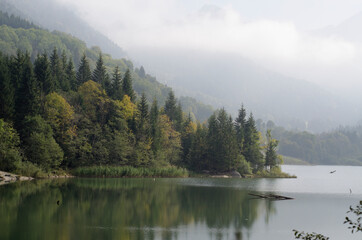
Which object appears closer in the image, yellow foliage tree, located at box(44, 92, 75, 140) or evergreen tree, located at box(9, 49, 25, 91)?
evergreen tree, located at box(9, 49, 25, 91)

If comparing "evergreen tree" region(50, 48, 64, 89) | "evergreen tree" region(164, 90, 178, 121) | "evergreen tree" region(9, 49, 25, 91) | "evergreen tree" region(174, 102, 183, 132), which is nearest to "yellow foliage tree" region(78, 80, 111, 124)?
"evergreen tree" region(50, 48, 64, 89)

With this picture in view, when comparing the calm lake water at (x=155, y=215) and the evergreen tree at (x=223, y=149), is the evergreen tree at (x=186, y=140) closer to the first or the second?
the evergreen tree at (x=223, y=149)

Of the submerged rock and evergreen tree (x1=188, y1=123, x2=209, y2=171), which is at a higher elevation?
evergreen tree (x1=188, y1=123, x2=209, y2=171)

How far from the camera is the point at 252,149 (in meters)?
112

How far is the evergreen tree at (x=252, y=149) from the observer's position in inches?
4385

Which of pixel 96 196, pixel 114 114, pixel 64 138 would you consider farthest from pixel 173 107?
pixel 96 196

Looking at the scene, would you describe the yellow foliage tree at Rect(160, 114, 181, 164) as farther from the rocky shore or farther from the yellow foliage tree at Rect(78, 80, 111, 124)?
the rocky shore

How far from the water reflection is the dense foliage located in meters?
20.4

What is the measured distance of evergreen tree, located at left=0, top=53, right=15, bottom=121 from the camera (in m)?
71.2

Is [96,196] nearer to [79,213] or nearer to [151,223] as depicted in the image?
[79,213]

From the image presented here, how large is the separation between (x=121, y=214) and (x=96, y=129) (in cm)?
4947

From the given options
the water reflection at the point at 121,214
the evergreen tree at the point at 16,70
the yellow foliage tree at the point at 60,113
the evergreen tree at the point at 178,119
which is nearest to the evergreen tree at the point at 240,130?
the evergreen tree at the point at 178,119

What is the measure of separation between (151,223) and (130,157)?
5548 centimetres

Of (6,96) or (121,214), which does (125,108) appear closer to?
(6,96)
